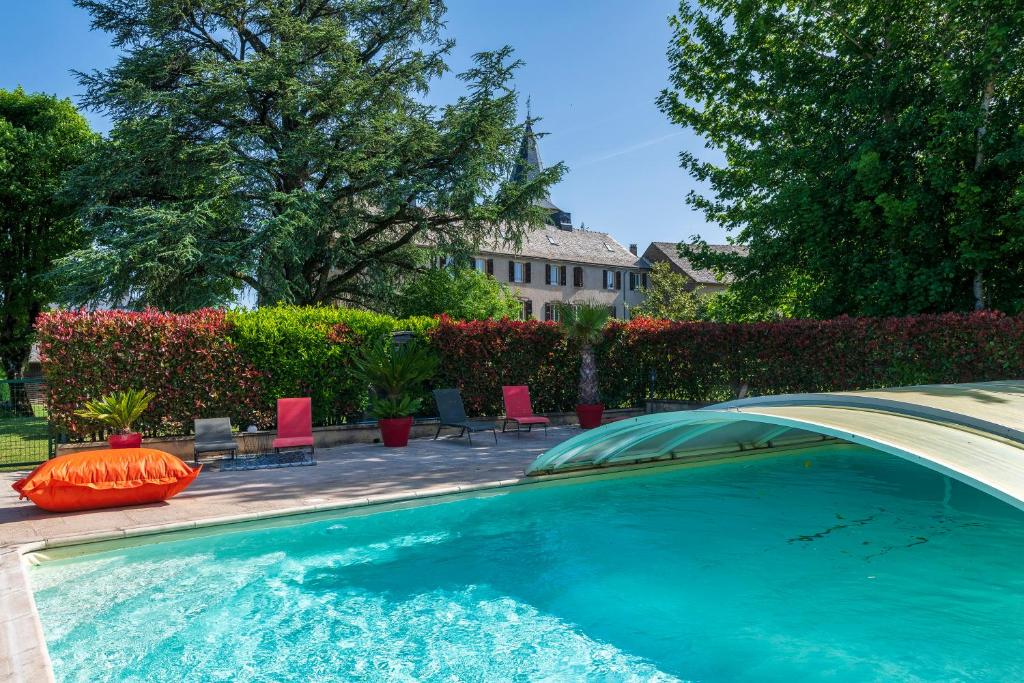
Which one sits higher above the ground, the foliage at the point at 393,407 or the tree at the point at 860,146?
the tree at the point at 860,146

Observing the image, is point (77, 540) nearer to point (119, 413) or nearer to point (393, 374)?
point (119, 413)

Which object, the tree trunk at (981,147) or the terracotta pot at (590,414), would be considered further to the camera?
the terracotta pot at (590,414)

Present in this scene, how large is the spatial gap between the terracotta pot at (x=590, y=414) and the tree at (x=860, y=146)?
8044 mm

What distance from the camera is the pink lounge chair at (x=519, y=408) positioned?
1697 centimetres

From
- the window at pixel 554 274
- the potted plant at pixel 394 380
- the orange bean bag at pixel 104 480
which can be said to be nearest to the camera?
the orange bean bag at pixel 104 480

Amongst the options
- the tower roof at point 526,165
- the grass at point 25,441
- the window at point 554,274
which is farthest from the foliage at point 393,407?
the window at point 554,274

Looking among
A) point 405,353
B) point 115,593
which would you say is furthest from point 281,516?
point 405,353

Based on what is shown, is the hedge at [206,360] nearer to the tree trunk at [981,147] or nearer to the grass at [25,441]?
the grass at [25,441]

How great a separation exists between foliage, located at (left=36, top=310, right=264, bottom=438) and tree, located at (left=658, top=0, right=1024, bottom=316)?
15.3 meters

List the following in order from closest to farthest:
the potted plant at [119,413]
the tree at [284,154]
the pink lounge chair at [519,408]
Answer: the potted plant at [119,413] < the pink lounge chair at [519,408] < the tree at [284,154]

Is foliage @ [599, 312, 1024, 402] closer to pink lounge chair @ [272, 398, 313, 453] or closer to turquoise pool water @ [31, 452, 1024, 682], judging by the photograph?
turquoise pool water @ [31, 452, 1024, 682]

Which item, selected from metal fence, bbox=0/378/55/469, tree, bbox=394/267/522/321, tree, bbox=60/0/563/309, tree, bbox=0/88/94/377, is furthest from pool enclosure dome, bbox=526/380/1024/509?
tree, bbox=0/88/94/377

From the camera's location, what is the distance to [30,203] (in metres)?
28.2

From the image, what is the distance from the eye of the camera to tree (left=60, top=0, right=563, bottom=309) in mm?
22531
